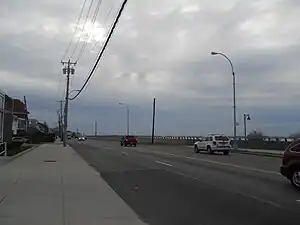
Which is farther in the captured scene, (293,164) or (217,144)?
(217,144)

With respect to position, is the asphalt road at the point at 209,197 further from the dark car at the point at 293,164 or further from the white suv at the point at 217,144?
the white suv at the point at 217,144

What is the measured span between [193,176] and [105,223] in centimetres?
1037

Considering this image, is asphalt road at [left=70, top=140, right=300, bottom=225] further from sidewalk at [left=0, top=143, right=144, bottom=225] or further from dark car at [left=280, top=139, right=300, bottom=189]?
sidewalk at [left=0, top=143, right=144, bottom=225]

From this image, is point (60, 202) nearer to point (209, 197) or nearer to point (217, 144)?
point (209, 197)

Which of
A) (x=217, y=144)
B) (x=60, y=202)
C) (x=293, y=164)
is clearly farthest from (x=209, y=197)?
(x=217, y=144)

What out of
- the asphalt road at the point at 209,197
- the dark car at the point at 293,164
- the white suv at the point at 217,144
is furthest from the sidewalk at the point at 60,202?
the white suv at the point at 217,144

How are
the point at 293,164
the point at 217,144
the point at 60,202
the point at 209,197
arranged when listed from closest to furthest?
1. the point at 60,202
2. the point at 209,197
3. the point at 293,164
4. the point at 217,144

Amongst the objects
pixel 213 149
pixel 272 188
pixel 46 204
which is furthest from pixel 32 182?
pixel 213 149

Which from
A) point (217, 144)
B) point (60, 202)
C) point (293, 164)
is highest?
point (217, 144)

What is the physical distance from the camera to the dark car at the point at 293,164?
50.1 feet

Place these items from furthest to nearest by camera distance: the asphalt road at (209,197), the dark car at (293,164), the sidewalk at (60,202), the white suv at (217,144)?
1. the white suv at (217,144)
2. the dark car at (293,164)
3. the asphalt road at (209,197)
4. the sidewalk at (60,202)

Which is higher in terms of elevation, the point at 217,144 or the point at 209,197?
the point at 217,144

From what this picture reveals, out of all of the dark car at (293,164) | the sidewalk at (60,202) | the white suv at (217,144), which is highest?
the white suv at (217,144)

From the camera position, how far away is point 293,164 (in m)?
15.4
